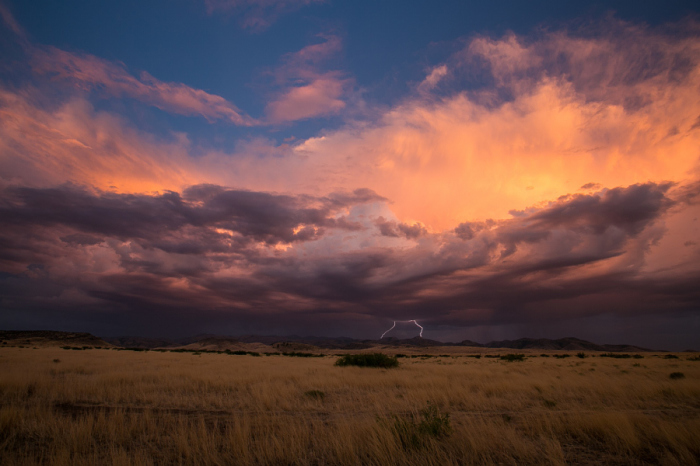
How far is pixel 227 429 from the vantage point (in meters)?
8.58

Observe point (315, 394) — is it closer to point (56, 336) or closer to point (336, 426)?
point (336, 426)

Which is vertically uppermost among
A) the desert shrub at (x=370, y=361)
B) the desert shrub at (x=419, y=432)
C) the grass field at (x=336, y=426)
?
the desert shrub at (x=419, y=432)

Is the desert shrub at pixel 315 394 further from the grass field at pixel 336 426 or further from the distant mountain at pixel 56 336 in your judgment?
the distant mountain at pixel 56 336

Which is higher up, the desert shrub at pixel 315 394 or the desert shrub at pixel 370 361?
the desert shrub at pixel 315 394

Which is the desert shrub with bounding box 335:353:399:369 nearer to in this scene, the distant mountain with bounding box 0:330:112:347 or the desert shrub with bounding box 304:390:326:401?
the desert shrub with bounding box 304:390:326:401

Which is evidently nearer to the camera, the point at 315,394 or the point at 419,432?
the point at 419,432

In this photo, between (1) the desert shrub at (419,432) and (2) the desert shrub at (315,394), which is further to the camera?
(2) the desert shrub at (315,394)

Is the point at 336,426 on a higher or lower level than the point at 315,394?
higher

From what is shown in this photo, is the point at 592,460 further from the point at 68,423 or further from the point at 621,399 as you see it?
the point at 68,423

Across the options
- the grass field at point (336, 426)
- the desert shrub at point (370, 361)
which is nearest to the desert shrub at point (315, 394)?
the grass field at point (336, 426)

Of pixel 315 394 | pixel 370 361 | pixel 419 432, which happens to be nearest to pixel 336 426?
pixel 419 432

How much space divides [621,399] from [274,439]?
14656mm

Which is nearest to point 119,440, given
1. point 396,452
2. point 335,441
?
point 335,441

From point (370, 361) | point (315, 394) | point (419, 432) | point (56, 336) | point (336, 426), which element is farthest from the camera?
point (56, 336)
